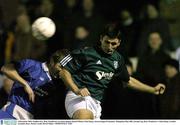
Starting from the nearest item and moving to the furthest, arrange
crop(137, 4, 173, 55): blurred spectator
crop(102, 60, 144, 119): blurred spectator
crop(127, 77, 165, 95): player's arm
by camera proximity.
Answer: crop(127, 77, 165, 95): player's arm, crop(102, 60, 144, 119): blurred spectator, crop(137, 4, 173, 55): blurred spectator

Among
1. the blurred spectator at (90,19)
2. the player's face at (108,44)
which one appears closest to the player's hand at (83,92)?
the player's face at (108,44)

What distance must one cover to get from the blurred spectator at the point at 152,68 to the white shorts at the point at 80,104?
1733 millimetres

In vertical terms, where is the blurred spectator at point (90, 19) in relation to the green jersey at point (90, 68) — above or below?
above

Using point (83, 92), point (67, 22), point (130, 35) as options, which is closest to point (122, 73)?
point (83, 92)

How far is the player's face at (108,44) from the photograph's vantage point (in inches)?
347

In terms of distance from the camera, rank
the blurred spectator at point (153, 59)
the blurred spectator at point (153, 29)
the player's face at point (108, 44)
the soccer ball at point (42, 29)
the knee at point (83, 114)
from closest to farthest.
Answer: the knee at point (83, 114) < the player's face at point (108, 44) < the soccer ball at point (42, 29) < the blurred spectator at point (153, 59) < the blurred spectator at point (153, 29)

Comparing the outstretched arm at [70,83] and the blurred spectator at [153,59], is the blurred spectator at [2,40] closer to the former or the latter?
the blurred spectator at [153,59]

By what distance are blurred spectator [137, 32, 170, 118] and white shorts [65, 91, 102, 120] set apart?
1.73 metres

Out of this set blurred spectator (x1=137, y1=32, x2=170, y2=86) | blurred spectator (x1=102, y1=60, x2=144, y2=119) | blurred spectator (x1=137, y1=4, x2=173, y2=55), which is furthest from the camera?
blurred spectator (x1=137, y1=4, x2=173, y2=55)

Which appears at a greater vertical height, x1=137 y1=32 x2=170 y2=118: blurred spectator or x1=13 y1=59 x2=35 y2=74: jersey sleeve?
x1=13 y1=59 x2=35 y2=74: jersey sleeve

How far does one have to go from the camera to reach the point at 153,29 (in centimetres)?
1199

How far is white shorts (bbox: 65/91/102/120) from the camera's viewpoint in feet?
29.2

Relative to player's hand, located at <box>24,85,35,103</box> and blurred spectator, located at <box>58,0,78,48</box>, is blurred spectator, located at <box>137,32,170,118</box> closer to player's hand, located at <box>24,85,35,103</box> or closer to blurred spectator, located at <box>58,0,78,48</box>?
blurred spectator, located at <box>58,0,78,48</box>

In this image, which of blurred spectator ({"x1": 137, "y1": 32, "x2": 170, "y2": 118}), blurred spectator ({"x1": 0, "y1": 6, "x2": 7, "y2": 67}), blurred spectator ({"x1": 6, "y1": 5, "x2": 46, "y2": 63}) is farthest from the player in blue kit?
blurred spectator ({"x1": 6, "y1": 5, "x2": 46, "y2": 63})
